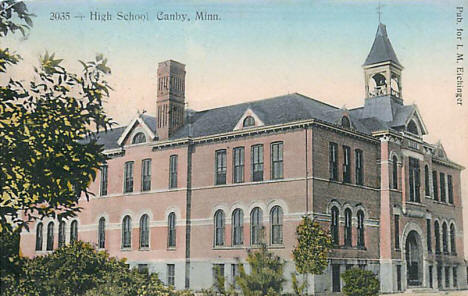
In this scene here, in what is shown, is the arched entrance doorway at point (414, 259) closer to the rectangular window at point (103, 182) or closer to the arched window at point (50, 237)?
the rectangular window at point (103, 182)

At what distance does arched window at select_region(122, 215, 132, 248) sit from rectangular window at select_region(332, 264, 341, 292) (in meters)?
7.78

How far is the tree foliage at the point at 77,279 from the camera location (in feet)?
57.9

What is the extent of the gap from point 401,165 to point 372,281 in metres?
7.43

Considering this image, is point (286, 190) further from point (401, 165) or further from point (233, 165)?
point (401, 165)

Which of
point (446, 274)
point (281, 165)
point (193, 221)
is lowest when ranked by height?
point (446, 274)

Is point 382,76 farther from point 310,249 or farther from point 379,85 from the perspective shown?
point 310,249

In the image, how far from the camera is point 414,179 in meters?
26.8

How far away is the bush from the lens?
20516 millimetres

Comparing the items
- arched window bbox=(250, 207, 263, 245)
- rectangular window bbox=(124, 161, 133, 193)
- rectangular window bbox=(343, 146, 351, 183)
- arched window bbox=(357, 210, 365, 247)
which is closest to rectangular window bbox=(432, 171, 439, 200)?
arched window bbox=(357, 210, 365, 247)

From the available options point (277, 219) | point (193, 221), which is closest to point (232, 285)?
point (277, 219)

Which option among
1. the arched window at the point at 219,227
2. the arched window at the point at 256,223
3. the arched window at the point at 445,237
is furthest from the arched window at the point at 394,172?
the arched window at the point at 219,227

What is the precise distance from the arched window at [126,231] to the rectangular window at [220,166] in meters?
3.73

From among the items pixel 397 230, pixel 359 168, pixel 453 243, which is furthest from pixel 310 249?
pixel 453 243

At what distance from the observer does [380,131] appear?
2652 centimetres
